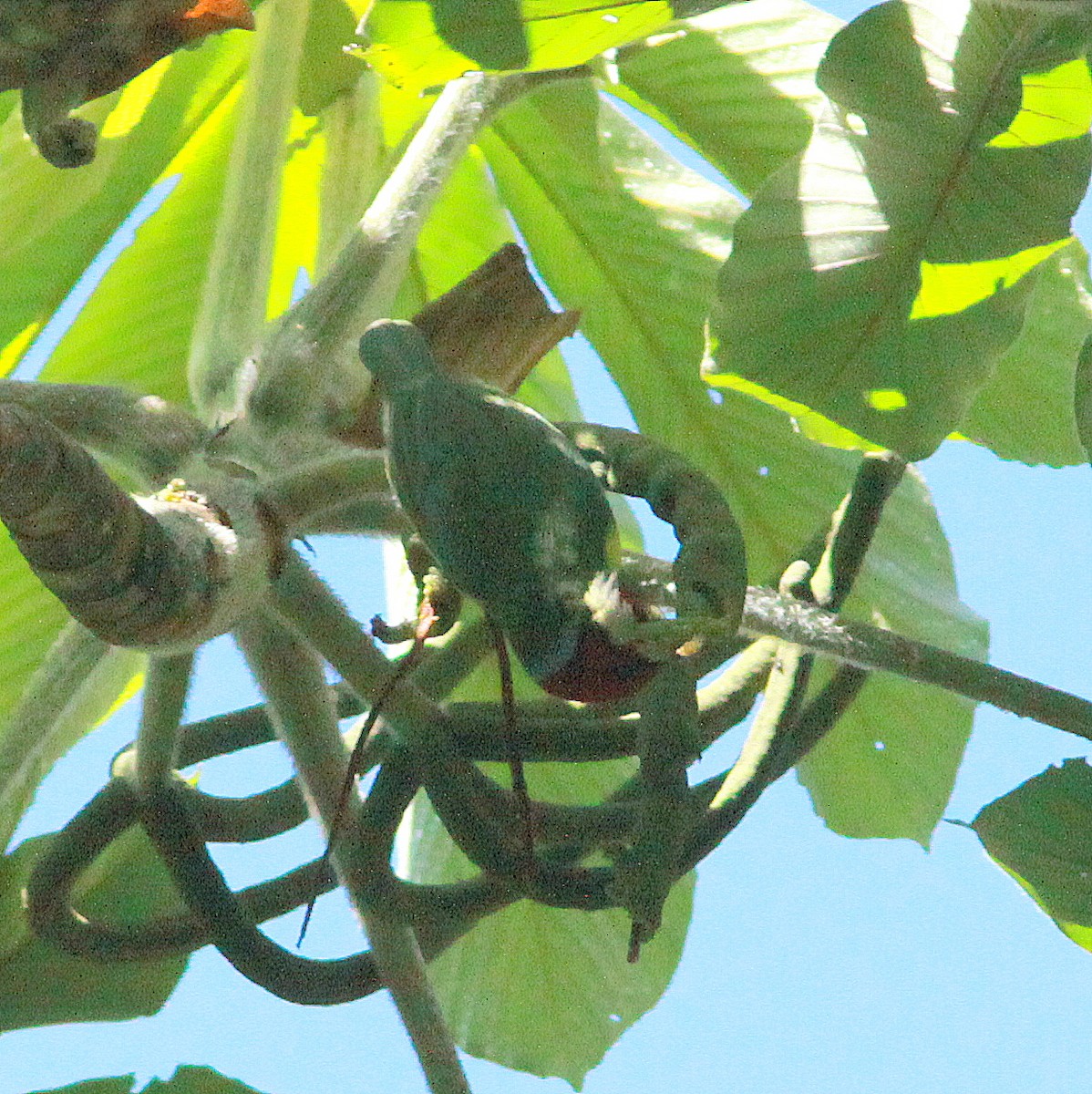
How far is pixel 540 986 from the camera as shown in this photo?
1383mm

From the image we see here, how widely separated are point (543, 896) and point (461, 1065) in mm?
146

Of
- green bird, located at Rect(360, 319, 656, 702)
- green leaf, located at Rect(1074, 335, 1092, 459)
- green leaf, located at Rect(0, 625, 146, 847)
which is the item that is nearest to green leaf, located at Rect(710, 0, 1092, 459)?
green leaf, located at Rect(1074, 335, 1092, 459)

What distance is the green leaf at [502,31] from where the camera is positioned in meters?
0.92

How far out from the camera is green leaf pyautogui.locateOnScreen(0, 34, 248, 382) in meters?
1.29

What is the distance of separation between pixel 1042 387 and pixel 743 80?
397 mm

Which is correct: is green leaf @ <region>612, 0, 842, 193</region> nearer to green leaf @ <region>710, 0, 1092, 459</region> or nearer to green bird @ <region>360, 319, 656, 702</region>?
green leaf @ <region>710, 0, 1092, 459</region>

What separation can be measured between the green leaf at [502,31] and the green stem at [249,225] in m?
0.22

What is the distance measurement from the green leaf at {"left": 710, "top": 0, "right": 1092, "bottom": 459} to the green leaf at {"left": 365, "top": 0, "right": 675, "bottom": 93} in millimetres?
138

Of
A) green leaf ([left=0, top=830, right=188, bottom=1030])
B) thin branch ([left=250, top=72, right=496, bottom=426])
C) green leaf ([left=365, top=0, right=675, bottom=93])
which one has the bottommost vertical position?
green leaf ([left=0, top=830, right=188, bottom=1030])

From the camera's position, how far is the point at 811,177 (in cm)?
99

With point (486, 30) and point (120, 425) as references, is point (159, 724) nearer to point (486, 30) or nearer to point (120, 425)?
point (120, 425)

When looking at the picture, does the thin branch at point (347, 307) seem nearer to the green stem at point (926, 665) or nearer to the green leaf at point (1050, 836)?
the green stem at point (926, 665)

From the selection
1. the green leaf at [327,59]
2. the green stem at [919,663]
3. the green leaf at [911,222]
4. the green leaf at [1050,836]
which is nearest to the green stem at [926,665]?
the green stem at [919,663]

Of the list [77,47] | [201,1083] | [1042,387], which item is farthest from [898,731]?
[77,47]
